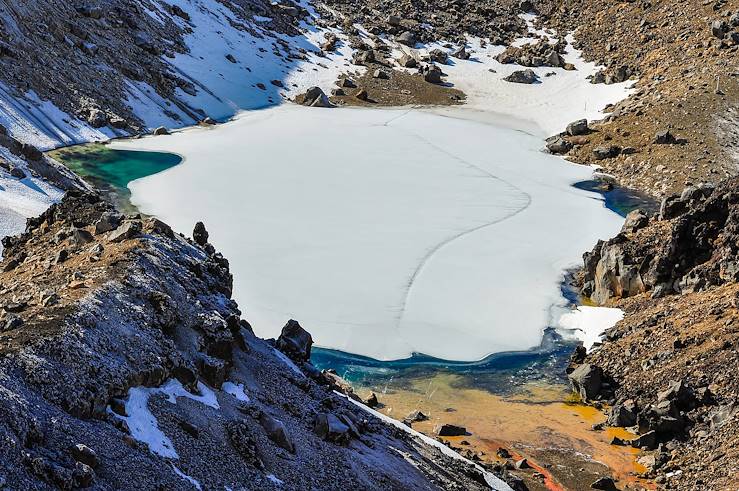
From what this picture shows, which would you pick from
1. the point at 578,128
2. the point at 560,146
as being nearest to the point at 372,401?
the point at 560,146

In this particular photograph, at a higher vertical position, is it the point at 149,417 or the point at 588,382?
the point at 588,382

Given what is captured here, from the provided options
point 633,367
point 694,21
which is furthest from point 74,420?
point 694,21

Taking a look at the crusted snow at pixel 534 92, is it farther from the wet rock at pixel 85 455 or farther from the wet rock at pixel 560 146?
the wet rock at pixel 85 455

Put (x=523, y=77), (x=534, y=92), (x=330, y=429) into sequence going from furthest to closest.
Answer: (x=523, y=77)
(x=534, y=92)
(x=330, y=429)

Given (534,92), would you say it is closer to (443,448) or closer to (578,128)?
(578,128)

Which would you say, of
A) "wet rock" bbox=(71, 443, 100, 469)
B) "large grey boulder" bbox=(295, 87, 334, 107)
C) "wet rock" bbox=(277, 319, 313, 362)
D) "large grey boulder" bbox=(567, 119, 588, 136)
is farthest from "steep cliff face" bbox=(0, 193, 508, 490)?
"large grey boulder" bbox=(295, 87, 334, 107)

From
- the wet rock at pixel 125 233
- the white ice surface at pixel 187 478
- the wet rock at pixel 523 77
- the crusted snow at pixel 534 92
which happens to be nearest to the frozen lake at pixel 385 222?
the crusted snow at pixel 534 92

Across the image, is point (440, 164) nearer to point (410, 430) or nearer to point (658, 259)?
point (658, 259)
